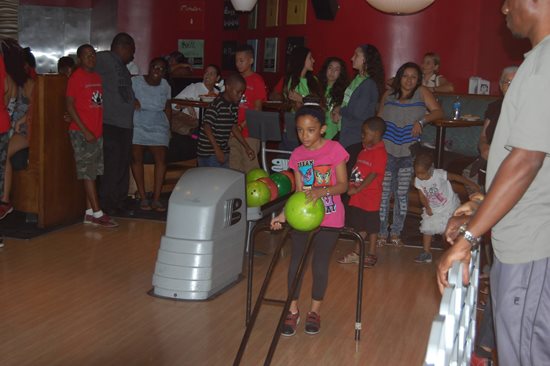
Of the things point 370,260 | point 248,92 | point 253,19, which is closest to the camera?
point 370,260

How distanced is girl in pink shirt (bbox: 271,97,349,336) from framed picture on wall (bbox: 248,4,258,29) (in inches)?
306

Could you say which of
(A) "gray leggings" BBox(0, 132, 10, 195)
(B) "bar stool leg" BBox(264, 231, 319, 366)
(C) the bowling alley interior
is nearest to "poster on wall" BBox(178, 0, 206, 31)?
(C) the bowling alley interior

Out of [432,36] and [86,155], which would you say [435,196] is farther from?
[432,36]

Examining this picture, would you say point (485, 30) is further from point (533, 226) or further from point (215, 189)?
point (533, 226)

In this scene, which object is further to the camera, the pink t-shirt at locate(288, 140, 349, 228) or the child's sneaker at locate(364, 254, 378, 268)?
the child's sneaker at locate(364, 254, 378, 268)

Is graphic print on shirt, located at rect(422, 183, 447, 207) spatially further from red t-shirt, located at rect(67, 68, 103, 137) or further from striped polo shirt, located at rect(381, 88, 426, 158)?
red t-shirt, located at rect(67, 68, 103, 137)

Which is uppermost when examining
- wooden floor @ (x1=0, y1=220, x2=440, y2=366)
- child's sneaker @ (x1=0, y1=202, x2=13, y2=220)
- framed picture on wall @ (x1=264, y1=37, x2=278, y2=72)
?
framed picture on wall @ (x1=264, y1=37, x2=278, y2=72)

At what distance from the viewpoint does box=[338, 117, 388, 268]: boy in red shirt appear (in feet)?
20.8

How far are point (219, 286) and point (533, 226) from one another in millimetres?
3368

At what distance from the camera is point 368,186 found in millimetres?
6480

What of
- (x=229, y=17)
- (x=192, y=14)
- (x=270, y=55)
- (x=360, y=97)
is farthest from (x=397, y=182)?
(x=192, y=14)

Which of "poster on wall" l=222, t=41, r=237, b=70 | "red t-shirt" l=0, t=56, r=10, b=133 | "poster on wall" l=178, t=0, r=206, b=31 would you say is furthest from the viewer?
"poster on wall" l=178, t=0, r=206, b=31

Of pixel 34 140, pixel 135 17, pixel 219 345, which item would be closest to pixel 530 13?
pixel 219 345

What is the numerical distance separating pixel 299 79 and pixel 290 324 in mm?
3278
